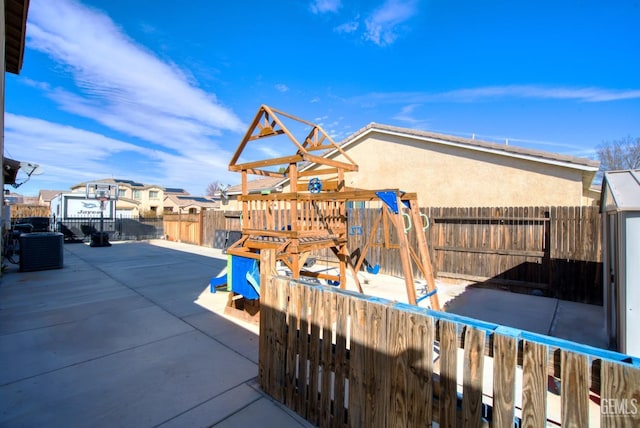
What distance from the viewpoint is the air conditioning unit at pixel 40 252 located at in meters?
8.07

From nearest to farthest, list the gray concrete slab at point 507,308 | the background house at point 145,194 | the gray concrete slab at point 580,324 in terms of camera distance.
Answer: the gray concrete slab at point 580,324 → the gray concrete slab at point 507,308 → the background house at point 145,194

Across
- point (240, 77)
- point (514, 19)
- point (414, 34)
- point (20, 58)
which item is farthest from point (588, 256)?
point (20, 58)

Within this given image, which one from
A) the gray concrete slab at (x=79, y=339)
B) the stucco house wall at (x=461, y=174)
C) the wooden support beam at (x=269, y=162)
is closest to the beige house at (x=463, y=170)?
the stucco house wall at (x=461, y=174)

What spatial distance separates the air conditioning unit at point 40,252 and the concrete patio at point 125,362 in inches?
91.4

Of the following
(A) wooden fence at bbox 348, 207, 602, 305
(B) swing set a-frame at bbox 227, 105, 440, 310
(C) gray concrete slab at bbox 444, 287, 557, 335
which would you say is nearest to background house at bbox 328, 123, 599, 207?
(A) wooden fence at bbox 348, 207, 602, 305

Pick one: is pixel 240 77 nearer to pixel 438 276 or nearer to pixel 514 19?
pixel 514 19

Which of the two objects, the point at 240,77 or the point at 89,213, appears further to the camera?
the point at 89,213

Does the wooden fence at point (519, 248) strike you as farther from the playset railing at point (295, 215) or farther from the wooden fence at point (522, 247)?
the playset railing at point (295, 215)

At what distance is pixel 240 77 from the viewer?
1217cm

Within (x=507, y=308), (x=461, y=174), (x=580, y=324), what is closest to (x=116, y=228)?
(x=461, y=174)

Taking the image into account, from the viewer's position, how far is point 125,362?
321 cm

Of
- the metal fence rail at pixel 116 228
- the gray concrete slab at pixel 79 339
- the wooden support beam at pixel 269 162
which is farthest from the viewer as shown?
the metal fence rail at pixel 116 228

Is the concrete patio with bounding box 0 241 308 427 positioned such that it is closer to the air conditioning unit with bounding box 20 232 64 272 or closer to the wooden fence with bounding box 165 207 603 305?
the air conditioning unit with bounding box 20 232 64 272

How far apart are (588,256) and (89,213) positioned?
24.0 m
